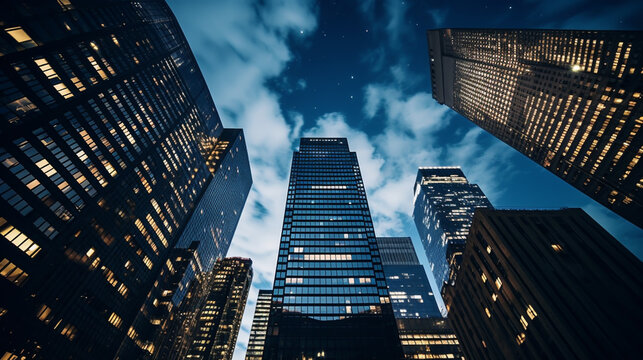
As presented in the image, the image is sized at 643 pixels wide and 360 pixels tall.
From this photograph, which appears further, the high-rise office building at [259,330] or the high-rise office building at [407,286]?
the high-rise office building at [407,286]

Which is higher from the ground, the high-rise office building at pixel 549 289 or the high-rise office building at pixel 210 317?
the high-rise office building at pixel 210 317

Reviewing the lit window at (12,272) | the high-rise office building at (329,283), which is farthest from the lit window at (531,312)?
the lit window at (12,272)

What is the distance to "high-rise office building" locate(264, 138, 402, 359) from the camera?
57278mm

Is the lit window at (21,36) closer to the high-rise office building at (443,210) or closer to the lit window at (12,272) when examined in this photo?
the lit window at (12,272)

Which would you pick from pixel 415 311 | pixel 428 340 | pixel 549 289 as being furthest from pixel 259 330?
pixel 549 289

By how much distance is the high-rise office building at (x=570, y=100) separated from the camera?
213 ft

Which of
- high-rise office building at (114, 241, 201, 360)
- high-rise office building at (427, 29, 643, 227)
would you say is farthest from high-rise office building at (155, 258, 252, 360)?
high-rise office building at (427, 29, 643, 227)

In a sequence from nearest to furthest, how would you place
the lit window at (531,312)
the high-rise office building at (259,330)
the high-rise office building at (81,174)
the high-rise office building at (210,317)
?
the lit window at (531,312) < the high-rise office building at (81,174) < the high-rise office building at (210,317) < the high-rise office building at (259,330)

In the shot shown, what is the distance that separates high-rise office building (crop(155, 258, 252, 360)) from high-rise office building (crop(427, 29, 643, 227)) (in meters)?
138

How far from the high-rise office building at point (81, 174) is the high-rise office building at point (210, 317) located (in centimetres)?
2262

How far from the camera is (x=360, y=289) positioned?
68.4 meters

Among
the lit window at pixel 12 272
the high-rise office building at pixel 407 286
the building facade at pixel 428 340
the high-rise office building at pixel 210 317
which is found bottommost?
the lit window at pixel 12 272

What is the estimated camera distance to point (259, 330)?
159500 mm

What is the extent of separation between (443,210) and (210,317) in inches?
5541
